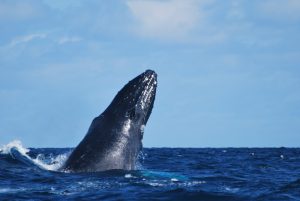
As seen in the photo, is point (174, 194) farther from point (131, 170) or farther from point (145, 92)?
point (145, 92)

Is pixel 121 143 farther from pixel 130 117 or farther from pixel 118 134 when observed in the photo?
pixel 130 117

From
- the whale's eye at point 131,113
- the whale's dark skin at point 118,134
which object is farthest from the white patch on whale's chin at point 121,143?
the whale's eye at point 131,113

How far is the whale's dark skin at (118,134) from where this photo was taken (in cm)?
1551

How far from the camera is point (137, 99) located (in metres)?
16.8

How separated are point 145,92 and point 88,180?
11.6 ft

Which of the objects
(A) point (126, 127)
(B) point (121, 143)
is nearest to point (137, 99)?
(A) point (126, 127)

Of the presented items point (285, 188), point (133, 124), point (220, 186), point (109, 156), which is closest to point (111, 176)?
point (109, 156)

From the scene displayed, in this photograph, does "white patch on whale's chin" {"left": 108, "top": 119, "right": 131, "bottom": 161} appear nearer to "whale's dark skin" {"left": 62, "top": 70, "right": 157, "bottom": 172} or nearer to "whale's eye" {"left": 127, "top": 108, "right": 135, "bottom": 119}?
"whale's dark skin" {"left": 62, "top": 70, "right": 157, "bottom": 172}

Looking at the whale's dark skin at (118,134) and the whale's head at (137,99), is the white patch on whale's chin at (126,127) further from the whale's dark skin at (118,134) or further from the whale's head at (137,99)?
the whale's head at (137,99)

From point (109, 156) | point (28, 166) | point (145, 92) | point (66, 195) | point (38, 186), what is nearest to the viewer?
point (66, 195)

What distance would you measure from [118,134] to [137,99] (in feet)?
4.31

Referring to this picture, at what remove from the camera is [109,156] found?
15.5 metres

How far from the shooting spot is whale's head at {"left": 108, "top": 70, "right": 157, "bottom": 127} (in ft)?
53.8

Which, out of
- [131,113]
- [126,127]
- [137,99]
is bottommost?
[126,127]
